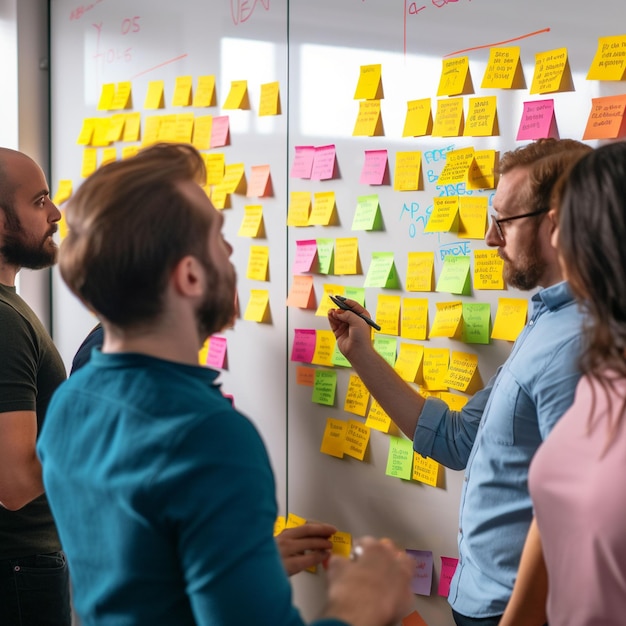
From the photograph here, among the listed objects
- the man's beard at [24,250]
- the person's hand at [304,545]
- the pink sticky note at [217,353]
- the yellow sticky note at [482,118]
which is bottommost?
the person's hand at [304,545]

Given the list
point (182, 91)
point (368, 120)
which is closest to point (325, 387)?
point (368, 120)

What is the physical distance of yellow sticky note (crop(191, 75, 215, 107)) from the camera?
2.40 m

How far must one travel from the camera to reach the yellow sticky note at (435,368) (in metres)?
1.83

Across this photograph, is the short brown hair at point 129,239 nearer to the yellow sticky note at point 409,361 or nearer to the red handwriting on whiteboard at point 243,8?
the yellow sticky note at point 409,361

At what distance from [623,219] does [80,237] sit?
26.8 inches

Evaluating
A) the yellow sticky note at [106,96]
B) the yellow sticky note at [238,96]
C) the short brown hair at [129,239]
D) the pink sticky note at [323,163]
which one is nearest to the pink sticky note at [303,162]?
the pink sticky note at [323,163]

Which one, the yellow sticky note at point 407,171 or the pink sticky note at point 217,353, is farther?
the pink sticky note at point 217,353

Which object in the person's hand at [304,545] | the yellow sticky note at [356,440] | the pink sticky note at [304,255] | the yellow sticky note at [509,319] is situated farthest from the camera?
the pink sticky note at [304,255]

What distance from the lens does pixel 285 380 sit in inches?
88.1

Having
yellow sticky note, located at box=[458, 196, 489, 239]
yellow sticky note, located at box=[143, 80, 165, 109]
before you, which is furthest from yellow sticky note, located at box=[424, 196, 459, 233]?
yellow sticky note, located at box=[143, 80, 165, 109]

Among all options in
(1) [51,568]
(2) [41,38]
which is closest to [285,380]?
(1) [51,568]

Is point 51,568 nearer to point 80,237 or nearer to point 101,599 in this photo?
point 101,599

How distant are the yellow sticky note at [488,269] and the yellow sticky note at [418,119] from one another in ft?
1.04

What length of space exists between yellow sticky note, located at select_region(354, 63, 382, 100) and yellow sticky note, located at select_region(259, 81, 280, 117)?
30 centimetres
